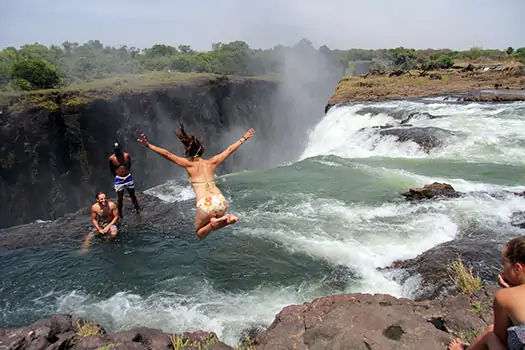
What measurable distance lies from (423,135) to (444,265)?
36.2ft

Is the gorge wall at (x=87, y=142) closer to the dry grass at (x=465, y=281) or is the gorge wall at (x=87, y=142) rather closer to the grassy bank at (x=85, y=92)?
the grassy bank at (x=85, y=92)

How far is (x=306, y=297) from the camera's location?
20.1ft

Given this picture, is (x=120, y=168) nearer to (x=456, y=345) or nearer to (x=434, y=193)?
(x=456, y=345)

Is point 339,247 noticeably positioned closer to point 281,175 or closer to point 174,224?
point 174,224

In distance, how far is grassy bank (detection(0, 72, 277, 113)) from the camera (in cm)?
1941

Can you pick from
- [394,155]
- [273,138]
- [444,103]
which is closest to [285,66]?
[273,138]

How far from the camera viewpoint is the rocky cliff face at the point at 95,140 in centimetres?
1877

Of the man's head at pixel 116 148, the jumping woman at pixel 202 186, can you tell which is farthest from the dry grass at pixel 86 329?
the man's head at pixel 116 148

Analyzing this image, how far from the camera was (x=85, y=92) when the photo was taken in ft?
75.9

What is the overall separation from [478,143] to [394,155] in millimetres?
3238

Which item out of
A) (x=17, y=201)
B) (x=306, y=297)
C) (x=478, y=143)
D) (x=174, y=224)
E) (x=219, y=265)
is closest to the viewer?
(x=306, y=297)

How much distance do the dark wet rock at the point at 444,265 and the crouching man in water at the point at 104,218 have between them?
5791 mm

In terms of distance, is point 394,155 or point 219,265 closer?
point 219,265

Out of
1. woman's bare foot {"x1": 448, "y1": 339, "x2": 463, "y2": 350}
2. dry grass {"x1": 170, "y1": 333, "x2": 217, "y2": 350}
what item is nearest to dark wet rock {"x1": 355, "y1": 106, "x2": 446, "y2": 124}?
woman's bare foot {"x1": 448, "y1": 339, "x2": 463, "y2": 350}
